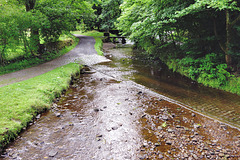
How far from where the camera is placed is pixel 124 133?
5277 millimetres

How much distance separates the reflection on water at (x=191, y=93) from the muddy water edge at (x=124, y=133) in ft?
2.37

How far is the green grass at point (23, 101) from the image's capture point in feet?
17.0

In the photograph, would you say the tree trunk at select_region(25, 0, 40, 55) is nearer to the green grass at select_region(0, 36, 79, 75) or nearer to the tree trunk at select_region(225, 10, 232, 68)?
the green grass at select_region(0, 36, 79, 75)

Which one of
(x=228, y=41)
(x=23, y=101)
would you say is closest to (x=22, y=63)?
(x=23, y=101)

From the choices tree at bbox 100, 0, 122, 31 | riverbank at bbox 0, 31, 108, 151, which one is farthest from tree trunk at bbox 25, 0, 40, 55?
tree at bbox 100, 0, 122, 31

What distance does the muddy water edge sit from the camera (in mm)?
4383

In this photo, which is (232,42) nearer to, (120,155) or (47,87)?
(120,155)

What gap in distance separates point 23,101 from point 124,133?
4.53 m

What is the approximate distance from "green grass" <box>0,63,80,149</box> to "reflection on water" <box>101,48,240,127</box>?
5.29m

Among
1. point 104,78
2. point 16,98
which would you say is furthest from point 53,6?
point 16,98

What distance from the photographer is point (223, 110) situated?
261 inches

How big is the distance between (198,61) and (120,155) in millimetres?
8579

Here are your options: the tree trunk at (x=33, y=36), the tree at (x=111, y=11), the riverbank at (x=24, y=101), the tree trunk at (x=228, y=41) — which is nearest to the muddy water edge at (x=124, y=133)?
the riverbank at (x=24, y=101)

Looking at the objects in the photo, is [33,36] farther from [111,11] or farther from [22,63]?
[111,11]
